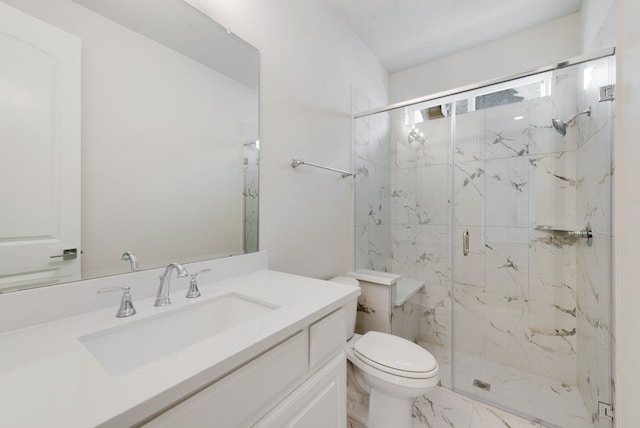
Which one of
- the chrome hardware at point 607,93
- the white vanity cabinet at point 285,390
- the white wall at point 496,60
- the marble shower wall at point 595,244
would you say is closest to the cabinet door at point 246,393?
the white vanity cabinet at point 285,390

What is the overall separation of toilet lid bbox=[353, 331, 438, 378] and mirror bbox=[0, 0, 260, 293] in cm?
81

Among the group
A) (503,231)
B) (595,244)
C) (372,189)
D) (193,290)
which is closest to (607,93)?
(595,244)

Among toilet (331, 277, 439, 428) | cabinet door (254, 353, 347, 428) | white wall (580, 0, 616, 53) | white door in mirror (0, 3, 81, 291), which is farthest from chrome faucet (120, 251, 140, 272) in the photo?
white wall (580, 0, 616, 53)

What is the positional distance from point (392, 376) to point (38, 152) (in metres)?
1.49

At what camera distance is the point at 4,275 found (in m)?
0.66

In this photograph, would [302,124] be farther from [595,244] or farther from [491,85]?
[595,244]

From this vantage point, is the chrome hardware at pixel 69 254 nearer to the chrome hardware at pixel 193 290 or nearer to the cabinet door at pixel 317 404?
the chrome hardware at pixel 193 290

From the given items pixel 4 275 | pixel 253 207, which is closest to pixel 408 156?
pixel 253 207

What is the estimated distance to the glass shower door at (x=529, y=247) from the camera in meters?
1.56

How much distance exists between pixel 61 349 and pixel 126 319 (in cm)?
Result: 16

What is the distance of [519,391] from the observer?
5.55 ft

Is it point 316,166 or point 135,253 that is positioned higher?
point 316,166

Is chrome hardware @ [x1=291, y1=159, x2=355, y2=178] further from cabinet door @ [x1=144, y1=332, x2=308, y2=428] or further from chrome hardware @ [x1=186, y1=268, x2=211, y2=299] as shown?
cabinet door @ [x1=144, y1=332, x2=308, y2=428]

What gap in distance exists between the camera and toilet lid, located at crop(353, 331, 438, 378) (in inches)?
46.9
